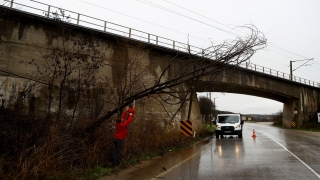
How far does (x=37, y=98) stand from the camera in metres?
15.4

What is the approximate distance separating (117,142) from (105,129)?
1.58 m

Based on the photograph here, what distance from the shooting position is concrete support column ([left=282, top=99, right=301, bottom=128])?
138 feet

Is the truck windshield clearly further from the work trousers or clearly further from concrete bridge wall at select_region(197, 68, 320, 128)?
the work trousers

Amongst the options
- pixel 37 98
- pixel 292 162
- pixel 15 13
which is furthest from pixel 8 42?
pixel 292 162

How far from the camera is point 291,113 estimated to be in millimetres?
43625

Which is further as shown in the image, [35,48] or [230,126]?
[230,126]

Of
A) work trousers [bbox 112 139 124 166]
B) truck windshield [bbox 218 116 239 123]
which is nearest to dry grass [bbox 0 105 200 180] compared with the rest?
work trousers [bbox 112 139 124 166]

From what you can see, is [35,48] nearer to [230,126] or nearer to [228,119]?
[230,126]

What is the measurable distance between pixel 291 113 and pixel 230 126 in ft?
83.9

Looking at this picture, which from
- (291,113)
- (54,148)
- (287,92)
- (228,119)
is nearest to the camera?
(54,148)

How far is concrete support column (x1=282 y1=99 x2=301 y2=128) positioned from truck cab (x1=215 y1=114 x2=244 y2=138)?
74.3ft

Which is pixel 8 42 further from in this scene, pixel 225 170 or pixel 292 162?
pixel 292 162

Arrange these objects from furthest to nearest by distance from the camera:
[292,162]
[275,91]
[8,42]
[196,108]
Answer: [275,91] < [196,108] < [8,42] < [292,162]

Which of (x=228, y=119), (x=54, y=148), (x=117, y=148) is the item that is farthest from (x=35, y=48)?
(x=228, y=119)
